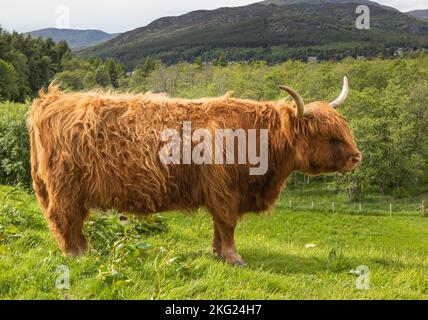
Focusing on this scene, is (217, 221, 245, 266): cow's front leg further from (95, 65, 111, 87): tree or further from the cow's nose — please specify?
(95, 65, 111, 87): tree

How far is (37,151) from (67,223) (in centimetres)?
88

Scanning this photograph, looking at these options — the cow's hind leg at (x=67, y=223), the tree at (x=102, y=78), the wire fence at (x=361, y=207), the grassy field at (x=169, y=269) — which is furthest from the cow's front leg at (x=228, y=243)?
the tree at (x=102, y=78)

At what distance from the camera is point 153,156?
5480mm

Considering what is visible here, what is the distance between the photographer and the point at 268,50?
18925cm

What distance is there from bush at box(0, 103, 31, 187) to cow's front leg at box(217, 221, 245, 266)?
74.9 feet

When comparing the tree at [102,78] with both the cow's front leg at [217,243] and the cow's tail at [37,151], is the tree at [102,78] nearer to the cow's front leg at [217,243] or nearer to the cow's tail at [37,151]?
the cow's tail at [37,151]

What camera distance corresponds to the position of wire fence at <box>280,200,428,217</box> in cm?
3859

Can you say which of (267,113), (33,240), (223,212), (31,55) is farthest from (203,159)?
(31,55)

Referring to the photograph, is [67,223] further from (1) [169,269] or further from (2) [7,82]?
(2) [7,82]

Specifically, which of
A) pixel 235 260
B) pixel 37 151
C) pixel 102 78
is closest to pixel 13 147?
pixel 37 151

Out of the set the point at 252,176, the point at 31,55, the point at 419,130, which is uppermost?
the point at 31,55

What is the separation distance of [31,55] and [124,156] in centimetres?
8278
